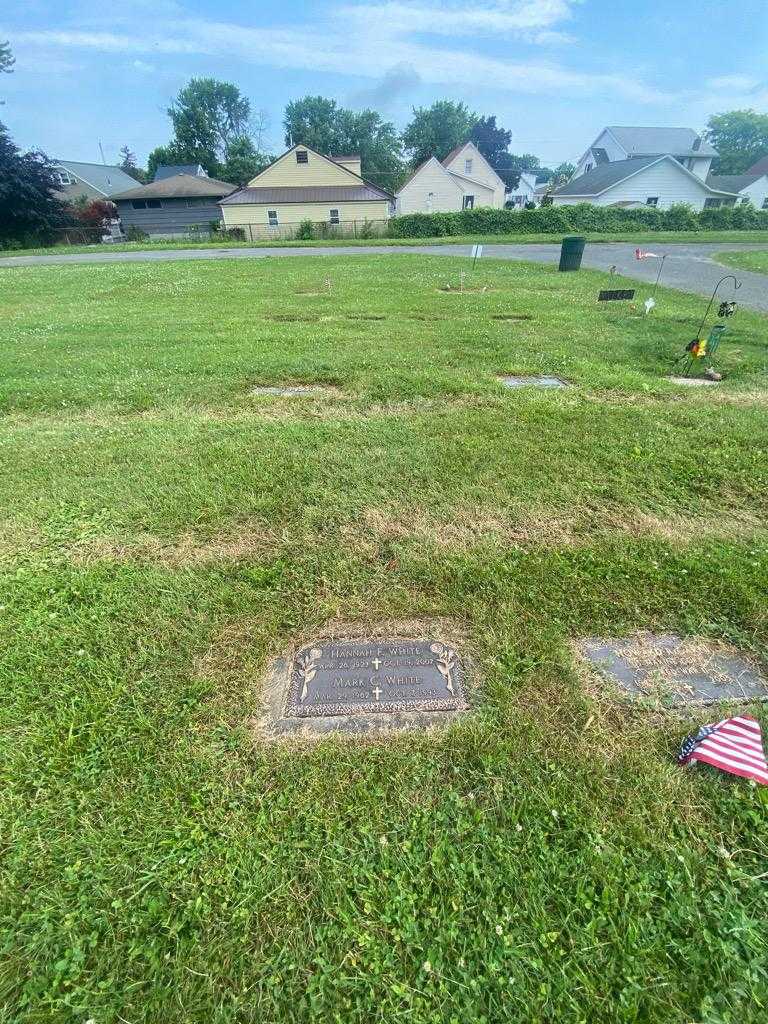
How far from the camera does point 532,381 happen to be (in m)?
5.67

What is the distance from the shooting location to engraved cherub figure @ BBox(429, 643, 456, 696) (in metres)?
2.14

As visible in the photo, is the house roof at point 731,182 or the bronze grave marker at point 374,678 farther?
the house roof at point 731,182

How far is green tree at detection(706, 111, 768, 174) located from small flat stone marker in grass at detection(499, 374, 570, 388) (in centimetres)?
8681

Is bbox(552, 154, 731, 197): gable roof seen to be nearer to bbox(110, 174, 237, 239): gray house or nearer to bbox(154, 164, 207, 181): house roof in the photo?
bbox(110, 174, 237, 239): gray house

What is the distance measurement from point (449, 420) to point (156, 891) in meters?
3.96

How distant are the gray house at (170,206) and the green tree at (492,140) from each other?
183ft

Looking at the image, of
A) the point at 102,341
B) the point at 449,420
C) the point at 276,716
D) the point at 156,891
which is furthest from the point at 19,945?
the point at 102,341

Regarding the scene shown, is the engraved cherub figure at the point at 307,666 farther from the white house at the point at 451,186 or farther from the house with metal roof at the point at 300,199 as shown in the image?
the white house at the point at 451,186

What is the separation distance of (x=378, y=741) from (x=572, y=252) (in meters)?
16.5

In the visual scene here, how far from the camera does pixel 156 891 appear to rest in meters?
1.51

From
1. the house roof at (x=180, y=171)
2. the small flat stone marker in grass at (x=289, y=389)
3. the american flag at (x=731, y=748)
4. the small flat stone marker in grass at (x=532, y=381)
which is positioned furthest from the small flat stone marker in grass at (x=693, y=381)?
the house roof at (x=180, y=171)

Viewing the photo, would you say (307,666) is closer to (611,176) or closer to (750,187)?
(611,176)

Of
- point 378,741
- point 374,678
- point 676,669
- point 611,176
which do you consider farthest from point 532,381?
point 611,176

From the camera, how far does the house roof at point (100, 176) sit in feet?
156
